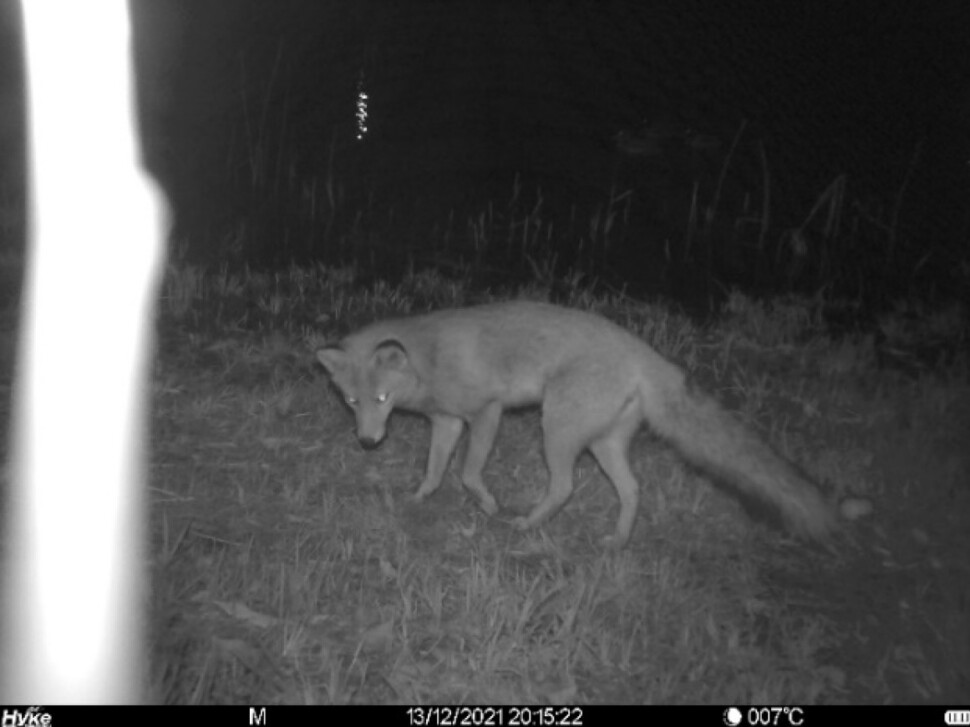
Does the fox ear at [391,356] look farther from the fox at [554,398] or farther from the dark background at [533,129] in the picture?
the dark background at [533,129]

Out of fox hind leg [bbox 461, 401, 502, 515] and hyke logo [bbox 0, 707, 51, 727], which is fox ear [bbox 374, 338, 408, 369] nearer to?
fox hind leg [bbox 461, 401, 502, 515]

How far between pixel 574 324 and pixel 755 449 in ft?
4.64

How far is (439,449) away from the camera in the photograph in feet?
Answer: 23.1

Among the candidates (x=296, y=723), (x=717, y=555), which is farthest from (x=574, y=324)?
(x=296, y=723)

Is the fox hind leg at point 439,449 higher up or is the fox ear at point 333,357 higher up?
the fox ear at point 333,357

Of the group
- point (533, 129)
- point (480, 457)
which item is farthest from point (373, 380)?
point (533, 129)

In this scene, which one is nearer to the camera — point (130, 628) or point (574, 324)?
point (130, 628)

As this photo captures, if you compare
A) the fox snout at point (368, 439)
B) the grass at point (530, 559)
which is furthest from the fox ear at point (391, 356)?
Result: the grass at point (530, 559)

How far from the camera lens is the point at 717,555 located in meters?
6.12

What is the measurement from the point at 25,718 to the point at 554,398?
3535mm

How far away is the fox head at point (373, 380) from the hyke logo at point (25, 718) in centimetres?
296

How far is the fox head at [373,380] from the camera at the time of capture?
22.1 ft

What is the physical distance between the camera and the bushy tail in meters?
5.84

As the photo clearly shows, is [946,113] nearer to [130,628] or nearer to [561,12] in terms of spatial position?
[561,12]
